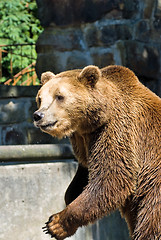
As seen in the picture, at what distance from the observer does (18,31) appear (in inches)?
566

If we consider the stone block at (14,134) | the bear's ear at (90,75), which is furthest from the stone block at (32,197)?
the bear's ear at (90,75)

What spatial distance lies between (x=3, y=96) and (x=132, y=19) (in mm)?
2086

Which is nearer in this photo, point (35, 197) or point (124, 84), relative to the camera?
point (124, 84)

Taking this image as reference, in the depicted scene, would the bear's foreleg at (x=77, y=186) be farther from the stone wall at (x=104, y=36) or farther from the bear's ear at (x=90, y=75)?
the stone wall at (x=104, y=36)

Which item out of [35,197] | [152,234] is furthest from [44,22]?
[152,234]

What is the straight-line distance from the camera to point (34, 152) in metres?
4.96

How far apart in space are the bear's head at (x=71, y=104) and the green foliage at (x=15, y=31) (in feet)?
33.3

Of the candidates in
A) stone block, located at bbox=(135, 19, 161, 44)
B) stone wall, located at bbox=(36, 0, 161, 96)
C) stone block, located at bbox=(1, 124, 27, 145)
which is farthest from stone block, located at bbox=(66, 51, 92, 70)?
stone block, located at bbox=(1, 124, 27, 145)

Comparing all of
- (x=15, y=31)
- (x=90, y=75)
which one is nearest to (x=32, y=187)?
(x=90, y=75)

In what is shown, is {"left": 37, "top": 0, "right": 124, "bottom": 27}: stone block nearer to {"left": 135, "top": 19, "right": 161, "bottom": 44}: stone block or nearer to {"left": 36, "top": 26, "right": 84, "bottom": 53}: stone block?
{"left": 36, "top": 26, "right": 84, "bottom": 53}: stone block

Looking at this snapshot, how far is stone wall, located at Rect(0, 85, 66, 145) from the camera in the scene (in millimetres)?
6434

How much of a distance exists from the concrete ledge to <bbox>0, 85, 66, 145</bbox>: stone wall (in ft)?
4.02

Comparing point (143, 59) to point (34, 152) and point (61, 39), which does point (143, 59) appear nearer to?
point (61, 39)

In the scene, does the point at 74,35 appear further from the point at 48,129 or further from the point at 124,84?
the point at 48,129
